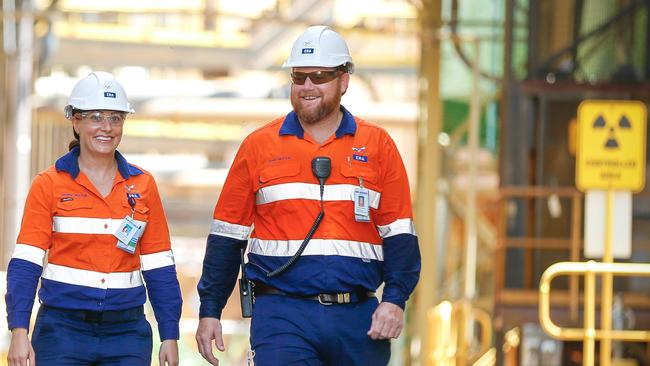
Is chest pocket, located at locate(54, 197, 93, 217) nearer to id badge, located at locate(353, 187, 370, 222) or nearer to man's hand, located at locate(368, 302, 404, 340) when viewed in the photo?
id badge, located at locate(353, 187, 370, 222)

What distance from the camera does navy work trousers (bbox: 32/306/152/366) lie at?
5922 millimetres

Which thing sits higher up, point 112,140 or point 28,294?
point 112,140

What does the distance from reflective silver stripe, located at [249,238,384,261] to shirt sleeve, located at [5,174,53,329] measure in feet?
2.66

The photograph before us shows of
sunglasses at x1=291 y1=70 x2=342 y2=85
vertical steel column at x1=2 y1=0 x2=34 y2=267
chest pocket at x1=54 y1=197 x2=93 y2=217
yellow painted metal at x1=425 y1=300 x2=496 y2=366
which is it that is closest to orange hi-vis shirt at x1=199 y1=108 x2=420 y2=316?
sunglasses at x1=291 y1=70 x2=342 y2=85

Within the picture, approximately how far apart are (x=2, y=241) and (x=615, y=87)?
955 cm

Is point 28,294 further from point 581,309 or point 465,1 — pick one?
point 465,1

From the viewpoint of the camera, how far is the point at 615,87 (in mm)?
15719

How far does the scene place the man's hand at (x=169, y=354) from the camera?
6059 mm

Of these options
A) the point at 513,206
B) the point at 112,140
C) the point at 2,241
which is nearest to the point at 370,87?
the point at 2,241

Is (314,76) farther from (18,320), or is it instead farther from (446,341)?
(446,341)

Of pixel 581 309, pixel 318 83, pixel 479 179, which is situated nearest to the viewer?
pixel 318 83

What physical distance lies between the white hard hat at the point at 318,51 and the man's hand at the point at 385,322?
923 mm

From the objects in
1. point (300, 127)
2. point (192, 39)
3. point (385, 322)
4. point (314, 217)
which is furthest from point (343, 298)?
point (192, 39)

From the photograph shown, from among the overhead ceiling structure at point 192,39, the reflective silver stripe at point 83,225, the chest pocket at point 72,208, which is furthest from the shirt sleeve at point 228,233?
the overhead ceiling structure at point 192,39
